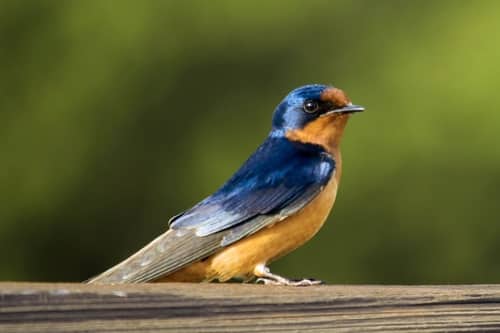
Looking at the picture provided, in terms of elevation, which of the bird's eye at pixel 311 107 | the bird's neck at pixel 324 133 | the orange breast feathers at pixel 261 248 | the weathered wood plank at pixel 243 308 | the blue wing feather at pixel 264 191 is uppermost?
the bird's eye at pixel 311 107

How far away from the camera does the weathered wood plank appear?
245cm

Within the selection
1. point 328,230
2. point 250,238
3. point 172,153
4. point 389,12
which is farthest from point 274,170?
point 389,12

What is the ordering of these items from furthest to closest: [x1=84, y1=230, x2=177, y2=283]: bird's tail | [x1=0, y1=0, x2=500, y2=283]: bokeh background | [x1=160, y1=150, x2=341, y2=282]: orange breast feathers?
[x1=0, y1=0, x2=500, y2=283]: bokeh background → [x1=160, y1=150, x2=341, y2=282]: orange breast feathers → [x1=84, y1=230, x2=177, y2=283]: bird's tail

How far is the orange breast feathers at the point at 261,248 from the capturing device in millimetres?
3609

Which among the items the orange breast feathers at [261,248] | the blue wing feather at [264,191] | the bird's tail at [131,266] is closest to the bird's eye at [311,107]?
the blue wing feather at [264,191]

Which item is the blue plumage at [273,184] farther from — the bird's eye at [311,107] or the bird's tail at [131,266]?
the bird's tail at [131,266]

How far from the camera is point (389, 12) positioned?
26.8ft

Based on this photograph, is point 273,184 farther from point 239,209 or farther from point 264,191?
point 239,209

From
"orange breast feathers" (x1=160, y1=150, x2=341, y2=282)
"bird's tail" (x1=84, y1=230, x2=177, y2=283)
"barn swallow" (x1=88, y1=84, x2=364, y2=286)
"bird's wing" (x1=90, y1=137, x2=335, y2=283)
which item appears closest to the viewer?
"bird's tail" (x1=84, y1=230, x2=177, y2=283)

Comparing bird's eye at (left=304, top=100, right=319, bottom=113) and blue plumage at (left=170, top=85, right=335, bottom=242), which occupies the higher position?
bird's eye at (left=304, top=100, right=319, bottom=113)

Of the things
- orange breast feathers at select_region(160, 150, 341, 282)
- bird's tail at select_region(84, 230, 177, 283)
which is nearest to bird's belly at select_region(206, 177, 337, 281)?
orange breast feathers at select_region(160, 150, 341, 282)

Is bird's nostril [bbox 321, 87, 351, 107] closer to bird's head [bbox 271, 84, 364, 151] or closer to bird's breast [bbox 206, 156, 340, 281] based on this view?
bird's head [bbox 271, 84, 364, 151]

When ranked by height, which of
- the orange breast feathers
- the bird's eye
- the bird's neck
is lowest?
the orange breast feathers

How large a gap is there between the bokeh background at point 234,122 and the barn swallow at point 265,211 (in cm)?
293
